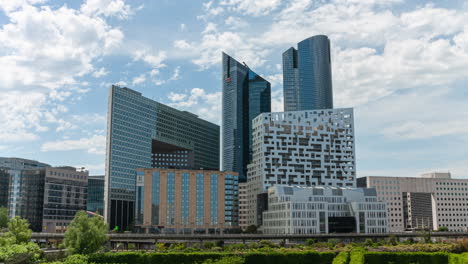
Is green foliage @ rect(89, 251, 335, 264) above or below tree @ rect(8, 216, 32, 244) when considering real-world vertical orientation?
below

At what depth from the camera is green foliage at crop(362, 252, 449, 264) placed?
76506 mm

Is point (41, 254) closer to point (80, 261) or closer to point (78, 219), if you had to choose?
point (78, 219)

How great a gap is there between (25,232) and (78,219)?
30.3m

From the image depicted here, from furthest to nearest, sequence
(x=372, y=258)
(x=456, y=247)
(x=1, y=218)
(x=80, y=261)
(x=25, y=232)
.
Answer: (x=1, y=218) < (x=25, y=232) < (x=456, y=247) < (x=372, y=258) < (x=80, y=261)

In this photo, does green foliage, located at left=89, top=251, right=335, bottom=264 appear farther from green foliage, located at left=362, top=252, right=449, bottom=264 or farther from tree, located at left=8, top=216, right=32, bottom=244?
tree, located at left=8, top=216, right=32, bottom=244

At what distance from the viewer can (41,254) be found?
88375 millimetres

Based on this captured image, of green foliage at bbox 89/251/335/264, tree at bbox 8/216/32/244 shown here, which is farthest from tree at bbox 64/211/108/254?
tree at bbox 8/216/32/244

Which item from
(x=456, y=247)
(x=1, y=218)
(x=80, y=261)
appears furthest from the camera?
(x=1, y=218)

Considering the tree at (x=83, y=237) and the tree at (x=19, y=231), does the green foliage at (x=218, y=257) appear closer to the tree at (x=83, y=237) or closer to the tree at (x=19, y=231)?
the tree at (x=83, y=237)

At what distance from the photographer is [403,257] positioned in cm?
7788

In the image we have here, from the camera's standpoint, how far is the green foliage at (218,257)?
255ft

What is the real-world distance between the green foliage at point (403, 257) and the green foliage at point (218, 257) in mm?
6196

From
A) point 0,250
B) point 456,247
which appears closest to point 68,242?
point 0,250

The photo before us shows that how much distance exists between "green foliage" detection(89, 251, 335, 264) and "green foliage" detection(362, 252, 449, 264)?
6196mm
